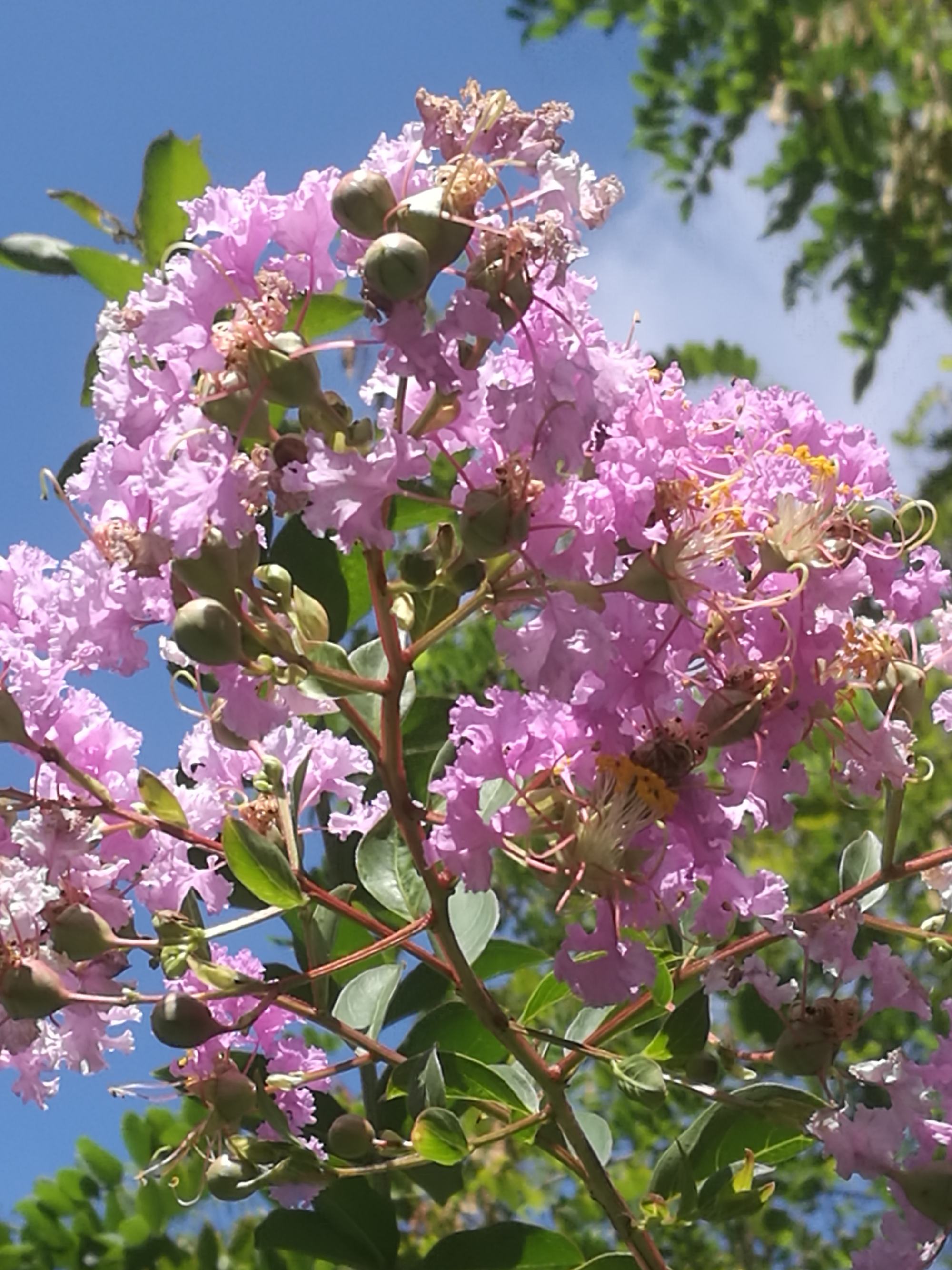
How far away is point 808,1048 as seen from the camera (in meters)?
0.82

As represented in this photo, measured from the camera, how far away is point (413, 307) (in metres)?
0.67

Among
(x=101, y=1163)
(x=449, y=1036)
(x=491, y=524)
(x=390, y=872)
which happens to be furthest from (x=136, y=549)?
(x=101, y=1163)

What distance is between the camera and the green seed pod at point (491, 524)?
2.26 feet

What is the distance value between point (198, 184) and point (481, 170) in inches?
20.0

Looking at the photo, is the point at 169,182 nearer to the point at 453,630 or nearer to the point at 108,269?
the point at 108,269

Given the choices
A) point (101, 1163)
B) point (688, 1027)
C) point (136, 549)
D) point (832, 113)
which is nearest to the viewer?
point (136, 549)

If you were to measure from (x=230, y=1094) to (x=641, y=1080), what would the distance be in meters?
0.24

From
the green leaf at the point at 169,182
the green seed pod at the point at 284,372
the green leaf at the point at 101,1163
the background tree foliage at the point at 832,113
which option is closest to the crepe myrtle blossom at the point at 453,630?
the green seed pod at the point at 284,372

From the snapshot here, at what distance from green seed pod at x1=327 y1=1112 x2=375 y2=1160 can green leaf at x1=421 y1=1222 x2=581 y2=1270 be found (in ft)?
0.40

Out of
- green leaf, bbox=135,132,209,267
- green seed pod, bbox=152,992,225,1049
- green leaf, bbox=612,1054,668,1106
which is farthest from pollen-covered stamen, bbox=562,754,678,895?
green leaf, bbox=135,132,209,267

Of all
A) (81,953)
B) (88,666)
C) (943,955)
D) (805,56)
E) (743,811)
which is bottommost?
(943,955)

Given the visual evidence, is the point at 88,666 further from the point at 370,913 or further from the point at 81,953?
the point at 370,913

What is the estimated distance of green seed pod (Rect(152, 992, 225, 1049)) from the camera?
0.79 metres

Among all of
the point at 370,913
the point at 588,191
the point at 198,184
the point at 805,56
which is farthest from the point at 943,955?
the point at 805,56
